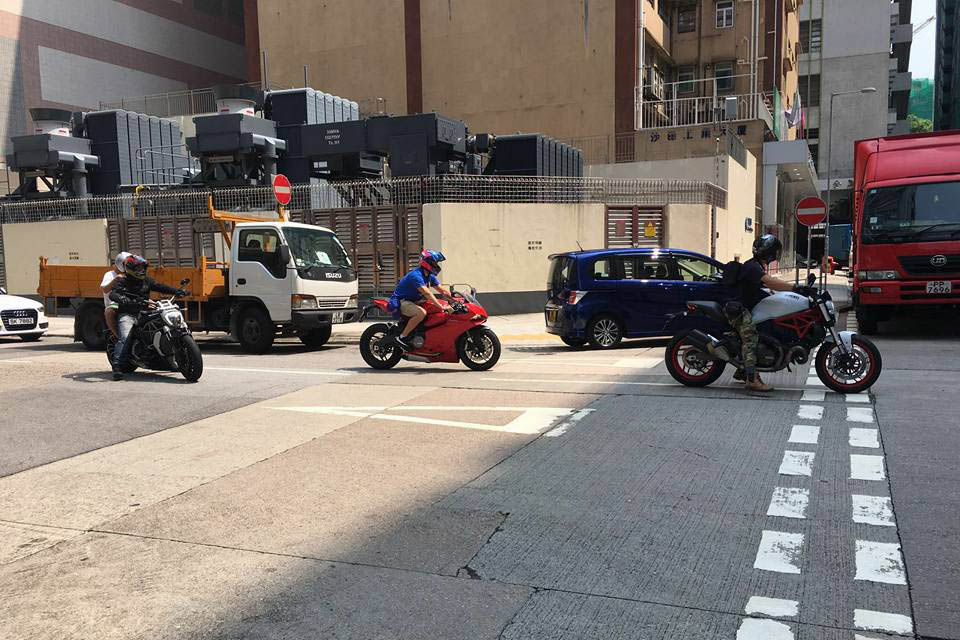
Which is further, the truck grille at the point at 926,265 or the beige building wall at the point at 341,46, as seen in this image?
the beige building wall at the point at 341,46

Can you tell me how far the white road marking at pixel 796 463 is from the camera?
536 cm

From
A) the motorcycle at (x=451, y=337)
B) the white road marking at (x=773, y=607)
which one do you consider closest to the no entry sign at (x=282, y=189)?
the motorcycle at (x=451, y=337)

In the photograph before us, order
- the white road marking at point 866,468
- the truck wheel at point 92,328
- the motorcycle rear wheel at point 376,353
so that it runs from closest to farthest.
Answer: the white road marking at point 866,468 < the motorcycle rear wheel at point 376,353 < the truck wheel at point 92,328

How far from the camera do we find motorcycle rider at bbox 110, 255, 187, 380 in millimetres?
10367

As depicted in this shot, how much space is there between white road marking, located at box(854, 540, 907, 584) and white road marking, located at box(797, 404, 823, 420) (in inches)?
124

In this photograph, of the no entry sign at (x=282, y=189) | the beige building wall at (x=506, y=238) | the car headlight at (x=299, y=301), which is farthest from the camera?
the beige building wall at (x=506, y=238)

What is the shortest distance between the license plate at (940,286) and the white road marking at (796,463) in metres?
8.23

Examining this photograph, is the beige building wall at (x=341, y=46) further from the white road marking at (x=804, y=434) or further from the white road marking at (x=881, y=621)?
the white road marking at (x=881, y=621)

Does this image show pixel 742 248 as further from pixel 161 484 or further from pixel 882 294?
pixel 161 484

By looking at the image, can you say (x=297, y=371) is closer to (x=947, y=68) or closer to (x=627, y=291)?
(x=627, y=291)

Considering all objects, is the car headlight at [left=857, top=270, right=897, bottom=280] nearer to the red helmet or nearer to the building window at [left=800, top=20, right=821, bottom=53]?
the red helmet

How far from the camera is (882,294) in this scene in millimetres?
12719

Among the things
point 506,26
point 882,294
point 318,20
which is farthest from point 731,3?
point 882,294

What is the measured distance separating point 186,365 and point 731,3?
36229 millimetres
